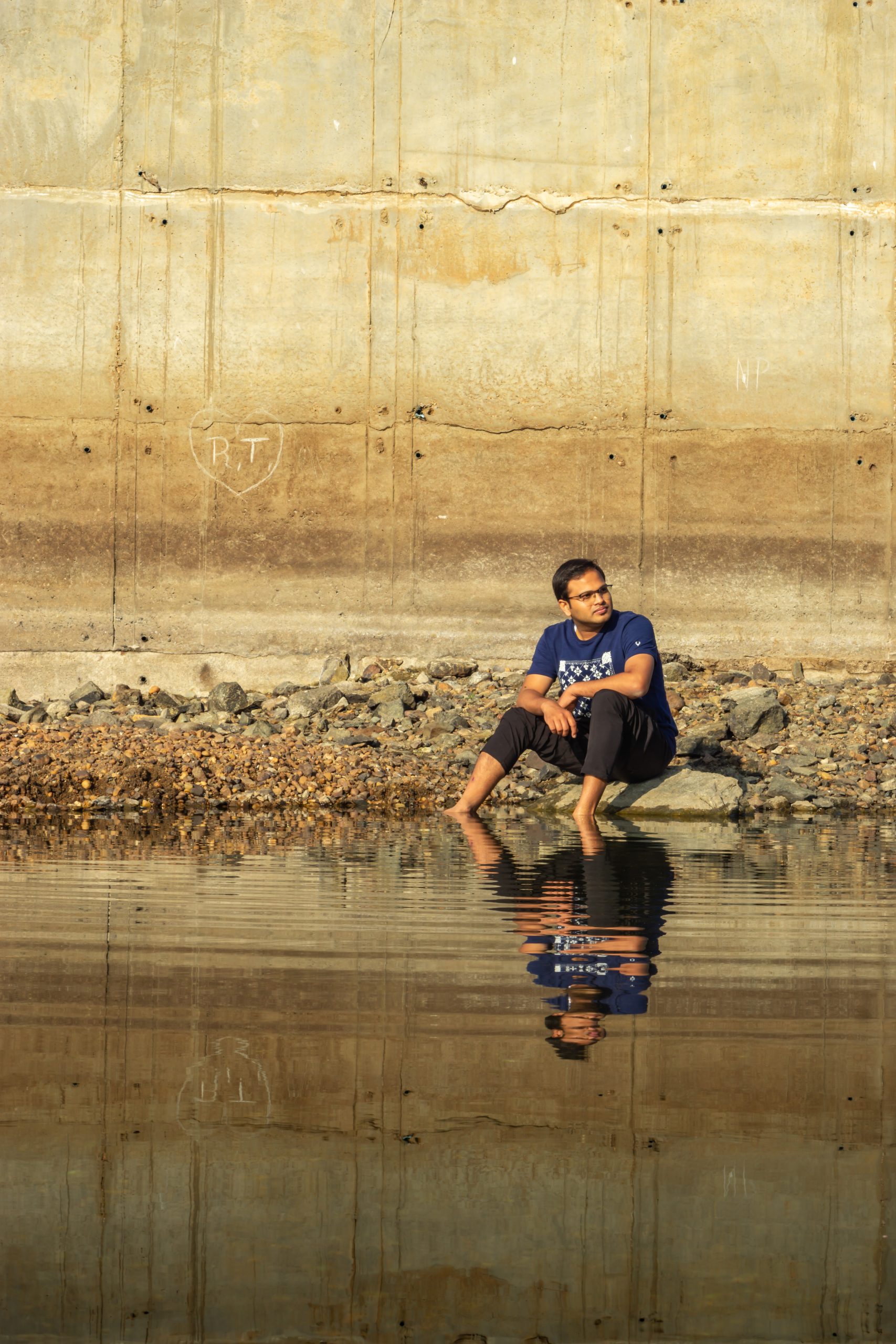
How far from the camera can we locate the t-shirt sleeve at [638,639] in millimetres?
6816

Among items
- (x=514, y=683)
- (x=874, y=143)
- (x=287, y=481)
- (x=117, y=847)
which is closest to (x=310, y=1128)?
(x=117, y=847)

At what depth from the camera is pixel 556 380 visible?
10906 mm

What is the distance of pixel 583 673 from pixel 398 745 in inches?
81.6

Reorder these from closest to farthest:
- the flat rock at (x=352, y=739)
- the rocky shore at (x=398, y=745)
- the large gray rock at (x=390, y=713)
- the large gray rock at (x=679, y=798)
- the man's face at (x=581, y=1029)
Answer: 1. the man's face at (x=581, y=1029)
2. the large gray rock at (x=679, y=798)
3. the rocky shore at (x=398, y=745)
4. the flat rock at (x=352, y=739)
5. the large gray rock at (x=390, y=713)

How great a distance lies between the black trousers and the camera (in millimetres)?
6711

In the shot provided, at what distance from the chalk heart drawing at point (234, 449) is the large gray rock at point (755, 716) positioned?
4036mm

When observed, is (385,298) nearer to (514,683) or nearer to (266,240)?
(266,240)

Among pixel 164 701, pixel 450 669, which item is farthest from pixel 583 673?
pixel 164 701

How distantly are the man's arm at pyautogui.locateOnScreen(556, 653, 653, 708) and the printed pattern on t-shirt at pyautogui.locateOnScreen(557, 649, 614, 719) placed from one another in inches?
3.0

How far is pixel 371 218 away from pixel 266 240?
0.81m

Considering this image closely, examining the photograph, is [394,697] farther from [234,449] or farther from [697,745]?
[234,449]

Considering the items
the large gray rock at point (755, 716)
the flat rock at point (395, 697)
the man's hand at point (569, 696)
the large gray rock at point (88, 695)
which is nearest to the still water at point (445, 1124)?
the man's hand at point (569, 696)

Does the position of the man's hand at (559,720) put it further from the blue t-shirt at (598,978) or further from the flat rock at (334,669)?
the flat rock at (334,669)

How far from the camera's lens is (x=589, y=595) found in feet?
22.4
